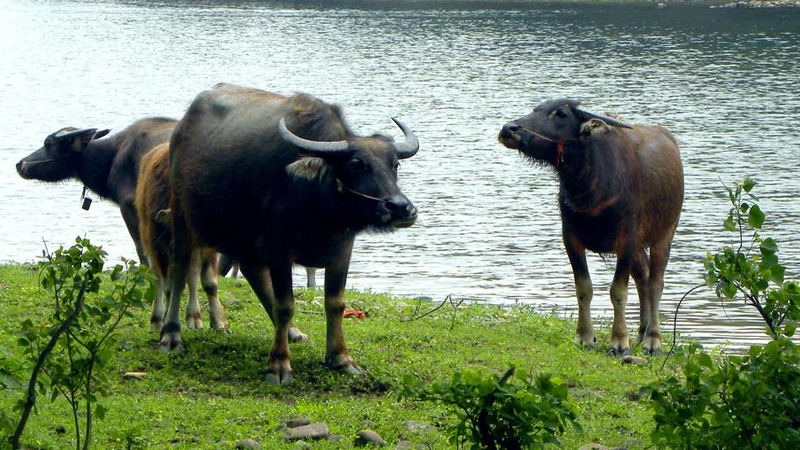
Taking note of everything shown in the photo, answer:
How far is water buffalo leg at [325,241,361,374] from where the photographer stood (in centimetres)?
824

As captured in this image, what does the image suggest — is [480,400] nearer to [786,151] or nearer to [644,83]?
[786,151]

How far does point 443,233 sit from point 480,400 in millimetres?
14966

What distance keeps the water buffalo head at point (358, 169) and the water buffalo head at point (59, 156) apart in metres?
5.59

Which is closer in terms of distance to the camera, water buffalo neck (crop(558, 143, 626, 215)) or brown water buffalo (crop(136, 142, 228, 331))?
brown water buffalo (crop(136, 142, 228, 331))

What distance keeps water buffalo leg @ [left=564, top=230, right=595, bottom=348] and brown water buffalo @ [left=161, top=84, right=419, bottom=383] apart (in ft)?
8.29

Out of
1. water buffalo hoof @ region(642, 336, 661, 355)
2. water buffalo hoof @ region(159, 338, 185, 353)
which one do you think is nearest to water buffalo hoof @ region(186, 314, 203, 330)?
water buffalo hoof @ region(159, 338, 185, 353)

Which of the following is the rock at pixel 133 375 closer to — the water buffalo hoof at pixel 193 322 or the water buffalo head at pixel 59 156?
the water buffalo hoof at pixel 193 322

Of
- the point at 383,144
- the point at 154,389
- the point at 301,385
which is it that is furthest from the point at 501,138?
the point at 154,389

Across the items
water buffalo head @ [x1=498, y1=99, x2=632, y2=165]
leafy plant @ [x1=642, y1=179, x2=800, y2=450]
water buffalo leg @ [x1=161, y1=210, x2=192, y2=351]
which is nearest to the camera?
leafy plant @ [x1=642, y1=179, x2=800, y2=450]

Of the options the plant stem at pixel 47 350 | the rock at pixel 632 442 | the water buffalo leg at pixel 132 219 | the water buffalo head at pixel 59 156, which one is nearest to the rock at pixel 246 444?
the plant stem at pixel 47 350

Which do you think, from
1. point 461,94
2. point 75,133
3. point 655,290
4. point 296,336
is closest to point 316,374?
point 296,336

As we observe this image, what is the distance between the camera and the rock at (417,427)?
A: 676 centimetres

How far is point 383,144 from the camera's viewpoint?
26.1ft

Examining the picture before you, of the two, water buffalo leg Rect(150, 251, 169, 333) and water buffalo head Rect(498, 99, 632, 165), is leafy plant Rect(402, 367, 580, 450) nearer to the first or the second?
water buffalo leg Rect(150, 251, 169, 333)
